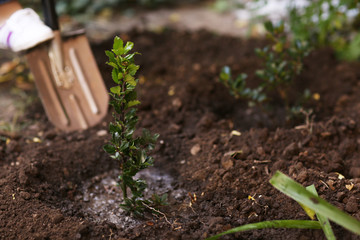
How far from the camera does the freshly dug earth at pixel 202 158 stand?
5.09 ft

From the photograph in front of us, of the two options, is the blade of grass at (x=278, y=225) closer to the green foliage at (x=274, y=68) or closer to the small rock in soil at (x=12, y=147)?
the green foliage at (x=274, y=68)

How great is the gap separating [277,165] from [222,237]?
0.47 meters

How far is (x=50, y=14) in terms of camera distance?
2.15 metres

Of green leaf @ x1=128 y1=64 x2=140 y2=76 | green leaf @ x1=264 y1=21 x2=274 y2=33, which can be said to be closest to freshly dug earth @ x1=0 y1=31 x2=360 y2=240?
green leaf @ x1=264 y1=21 x2=274 y2=33

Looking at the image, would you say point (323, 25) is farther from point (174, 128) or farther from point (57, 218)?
point (57, 218)

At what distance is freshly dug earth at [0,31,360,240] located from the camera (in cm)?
155

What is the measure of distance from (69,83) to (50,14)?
39cm

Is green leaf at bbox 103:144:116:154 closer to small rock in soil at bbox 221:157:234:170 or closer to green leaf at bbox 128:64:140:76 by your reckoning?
green leaf at bbox 128:64:140:76

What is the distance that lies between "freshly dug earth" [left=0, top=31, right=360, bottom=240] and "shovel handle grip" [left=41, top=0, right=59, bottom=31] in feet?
1.74

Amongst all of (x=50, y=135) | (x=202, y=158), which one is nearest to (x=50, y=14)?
(x=50, y=135)

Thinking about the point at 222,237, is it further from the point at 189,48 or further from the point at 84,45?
the point at 189,48

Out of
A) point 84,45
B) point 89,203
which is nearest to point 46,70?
point 84,45

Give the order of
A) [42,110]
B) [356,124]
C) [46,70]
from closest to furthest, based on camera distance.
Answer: [356,124]
[46,70]
[42,110]

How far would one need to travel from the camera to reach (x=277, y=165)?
69.7 inches
